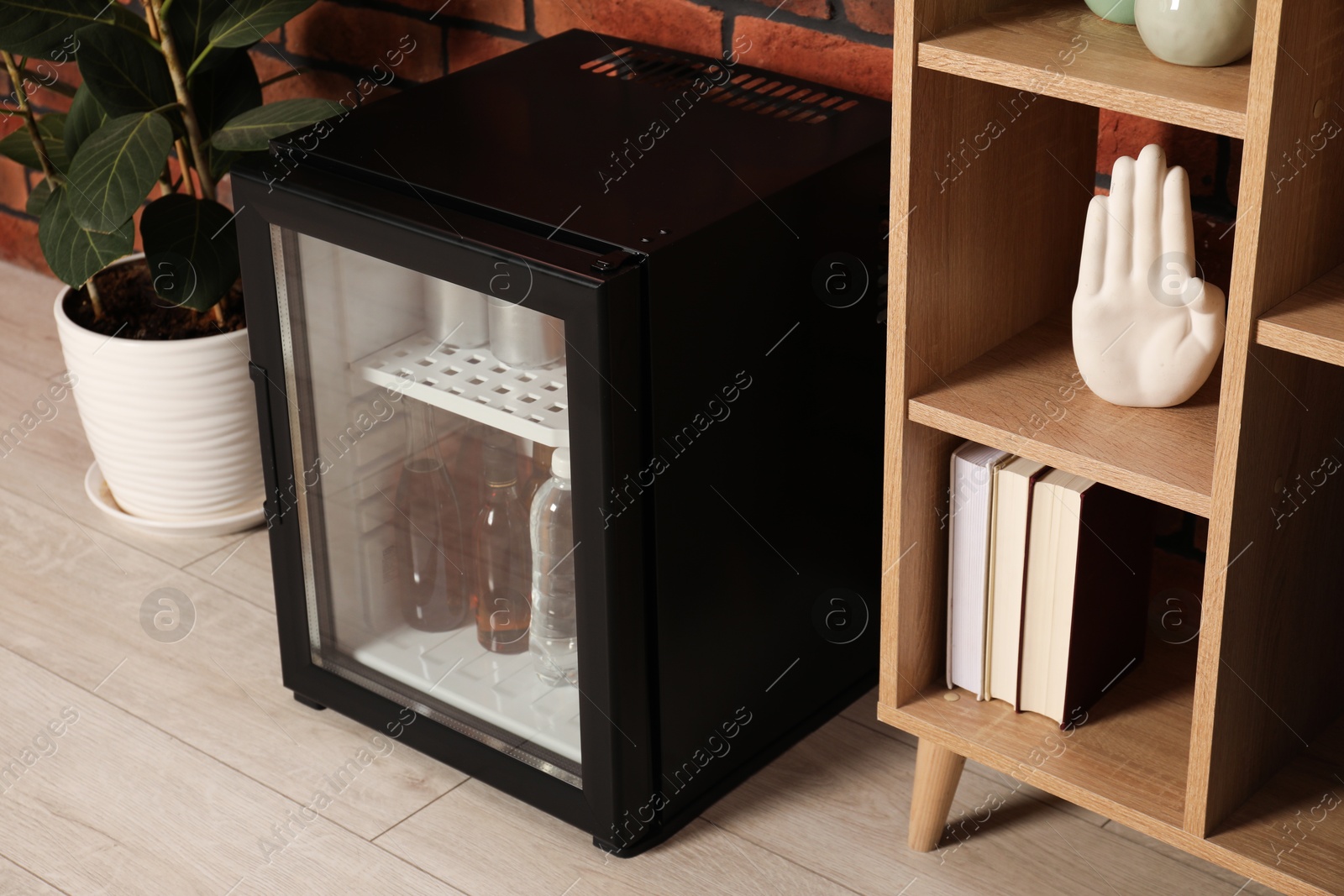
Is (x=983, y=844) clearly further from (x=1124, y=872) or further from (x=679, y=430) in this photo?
(x=679, y=430)

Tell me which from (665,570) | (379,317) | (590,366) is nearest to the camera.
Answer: (590,366)

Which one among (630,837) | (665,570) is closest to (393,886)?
(630,837)

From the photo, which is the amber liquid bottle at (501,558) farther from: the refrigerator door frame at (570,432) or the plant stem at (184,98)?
the plant stem at (184,98)

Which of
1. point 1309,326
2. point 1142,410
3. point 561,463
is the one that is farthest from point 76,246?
point 1309,326

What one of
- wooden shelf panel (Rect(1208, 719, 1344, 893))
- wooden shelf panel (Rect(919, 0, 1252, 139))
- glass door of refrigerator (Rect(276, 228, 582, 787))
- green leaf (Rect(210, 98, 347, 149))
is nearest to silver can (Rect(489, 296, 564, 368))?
glass door of refrigerator (Rect(276, 228, 582, 787))

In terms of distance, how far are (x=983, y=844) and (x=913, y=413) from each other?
15.9 inches

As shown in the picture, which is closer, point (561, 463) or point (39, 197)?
point (561, 463)

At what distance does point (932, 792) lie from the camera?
48.4 inches

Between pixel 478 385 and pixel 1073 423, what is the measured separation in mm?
466

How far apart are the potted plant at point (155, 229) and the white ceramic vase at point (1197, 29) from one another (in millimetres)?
724

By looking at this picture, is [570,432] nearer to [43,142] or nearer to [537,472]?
[537,472]

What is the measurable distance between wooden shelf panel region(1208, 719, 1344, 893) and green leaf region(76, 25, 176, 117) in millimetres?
1161

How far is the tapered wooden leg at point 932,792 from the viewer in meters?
1.22

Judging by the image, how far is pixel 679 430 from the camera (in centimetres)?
112
